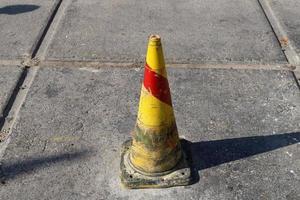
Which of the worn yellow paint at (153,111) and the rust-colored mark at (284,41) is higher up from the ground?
the worn yellow paint at (153,111)

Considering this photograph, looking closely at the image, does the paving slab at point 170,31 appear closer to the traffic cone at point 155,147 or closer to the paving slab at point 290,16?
the paving slab at point 290,16

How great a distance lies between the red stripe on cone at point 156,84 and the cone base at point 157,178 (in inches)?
21.2

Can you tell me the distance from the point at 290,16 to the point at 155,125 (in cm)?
292

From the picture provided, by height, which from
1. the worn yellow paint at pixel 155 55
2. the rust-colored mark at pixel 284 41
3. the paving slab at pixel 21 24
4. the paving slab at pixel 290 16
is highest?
the worn yellow paint at pixel 155 55

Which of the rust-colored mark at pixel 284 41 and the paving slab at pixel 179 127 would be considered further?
the rust-colored mark at pixel 284 41

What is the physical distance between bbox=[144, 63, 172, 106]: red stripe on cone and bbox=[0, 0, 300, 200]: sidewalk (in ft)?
2.14

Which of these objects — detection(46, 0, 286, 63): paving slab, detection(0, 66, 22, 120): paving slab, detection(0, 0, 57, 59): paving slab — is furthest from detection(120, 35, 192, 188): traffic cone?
detection(0, 0, 57, 59): paving slab

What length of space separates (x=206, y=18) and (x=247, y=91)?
150 centimetres

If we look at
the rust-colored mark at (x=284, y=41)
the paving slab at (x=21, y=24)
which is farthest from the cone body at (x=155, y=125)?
the rust-colored mark at (x=284, y=41)

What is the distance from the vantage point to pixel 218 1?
17.9ft

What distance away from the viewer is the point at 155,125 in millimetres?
2881

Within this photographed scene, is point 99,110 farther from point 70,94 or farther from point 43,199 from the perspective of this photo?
point 43,199

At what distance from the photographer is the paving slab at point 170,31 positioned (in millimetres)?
4371

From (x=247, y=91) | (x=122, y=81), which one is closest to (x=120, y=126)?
(x=122, y=81)
